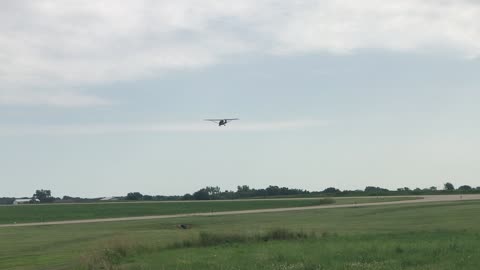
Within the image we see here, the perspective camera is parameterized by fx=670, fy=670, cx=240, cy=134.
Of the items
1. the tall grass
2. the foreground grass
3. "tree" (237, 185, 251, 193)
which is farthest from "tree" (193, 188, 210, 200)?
the foreground grass

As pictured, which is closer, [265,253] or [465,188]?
[265,253]

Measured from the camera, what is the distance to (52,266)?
2778cm

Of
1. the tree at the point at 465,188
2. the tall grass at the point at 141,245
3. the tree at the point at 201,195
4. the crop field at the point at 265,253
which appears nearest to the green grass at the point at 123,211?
the tree at the point at 465,188

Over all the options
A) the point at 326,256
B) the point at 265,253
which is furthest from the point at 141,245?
the point at 326,256

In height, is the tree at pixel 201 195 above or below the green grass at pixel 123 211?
above

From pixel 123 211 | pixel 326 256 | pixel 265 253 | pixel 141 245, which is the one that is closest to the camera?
pixel 326 256

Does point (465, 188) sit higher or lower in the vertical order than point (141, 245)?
higher

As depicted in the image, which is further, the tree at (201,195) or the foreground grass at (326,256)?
the tree at (201,195)

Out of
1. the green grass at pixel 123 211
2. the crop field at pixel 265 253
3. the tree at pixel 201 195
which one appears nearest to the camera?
the crop field at pixel 265 253

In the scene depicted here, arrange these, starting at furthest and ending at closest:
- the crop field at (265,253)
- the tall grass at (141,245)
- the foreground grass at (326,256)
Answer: the tall grass at (141,245), the crop field at (265,253), the foreground grass at (326,256)

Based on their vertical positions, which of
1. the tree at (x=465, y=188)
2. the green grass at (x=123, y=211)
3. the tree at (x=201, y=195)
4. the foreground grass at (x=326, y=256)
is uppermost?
the tree at (x=201, y=195)

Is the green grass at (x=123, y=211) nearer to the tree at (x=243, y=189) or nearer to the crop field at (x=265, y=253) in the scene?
the crop field at (x=265, y=253)

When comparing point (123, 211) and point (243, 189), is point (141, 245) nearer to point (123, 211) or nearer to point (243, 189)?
point (123, 211)

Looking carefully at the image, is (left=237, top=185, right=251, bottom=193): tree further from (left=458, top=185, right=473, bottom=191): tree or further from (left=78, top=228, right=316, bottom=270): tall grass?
(left=78, top=228, right=316, bottom=270): tall grass
